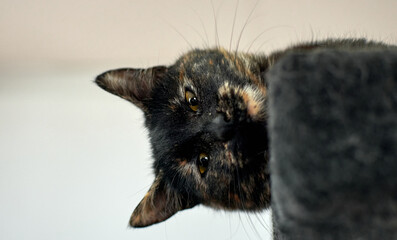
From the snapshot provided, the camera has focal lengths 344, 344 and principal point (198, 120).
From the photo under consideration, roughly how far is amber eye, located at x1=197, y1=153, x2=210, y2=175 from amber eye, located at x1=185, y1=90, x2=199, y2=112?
0.39 feet

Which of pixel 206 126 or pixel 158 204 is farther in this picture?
pixel 158 204

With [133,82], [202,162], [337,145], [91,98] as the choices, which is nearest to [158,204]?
[202,162]

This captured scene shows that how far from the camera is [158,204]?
979 millimetres

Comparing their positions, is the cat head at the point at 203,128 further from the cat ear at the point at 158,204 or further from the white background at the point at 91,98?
the white background at the point at 91,98

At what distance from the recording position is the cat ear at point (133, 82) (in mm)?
984

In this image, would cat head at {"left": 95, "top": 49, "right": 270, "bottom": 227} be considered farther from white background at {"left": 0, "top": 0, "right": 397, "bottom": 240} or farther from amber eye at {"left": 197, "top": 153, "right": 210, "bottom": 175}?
white background at {"left": 0, "top": 0, "right": 397, "bottom": 240}

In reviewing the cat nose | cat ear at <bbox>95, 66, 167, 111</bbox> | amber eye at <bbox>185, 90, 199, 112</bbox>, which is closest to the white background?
cat ear at <bbox>95, 66, 167, 111</bbox>

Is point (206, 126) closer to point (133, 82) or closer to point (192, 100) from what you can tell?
point (192, 100)

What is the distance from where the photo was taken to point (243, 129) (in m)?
0.73

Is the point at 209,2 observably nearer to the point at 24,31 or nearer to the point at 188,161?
the point at 24,31

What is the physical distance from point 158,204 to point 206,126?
0.32 meters

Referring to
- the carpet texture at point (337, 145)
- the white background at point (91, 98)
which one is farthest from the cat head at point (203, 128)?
the white background at point (91, 98)

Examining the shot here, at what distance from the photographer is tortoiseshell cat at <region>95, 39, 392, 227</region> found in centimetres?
74

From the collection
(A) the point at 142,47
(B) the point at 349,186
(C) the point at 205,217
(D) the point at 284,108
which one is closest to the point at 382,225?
(B) the point at 349,186
